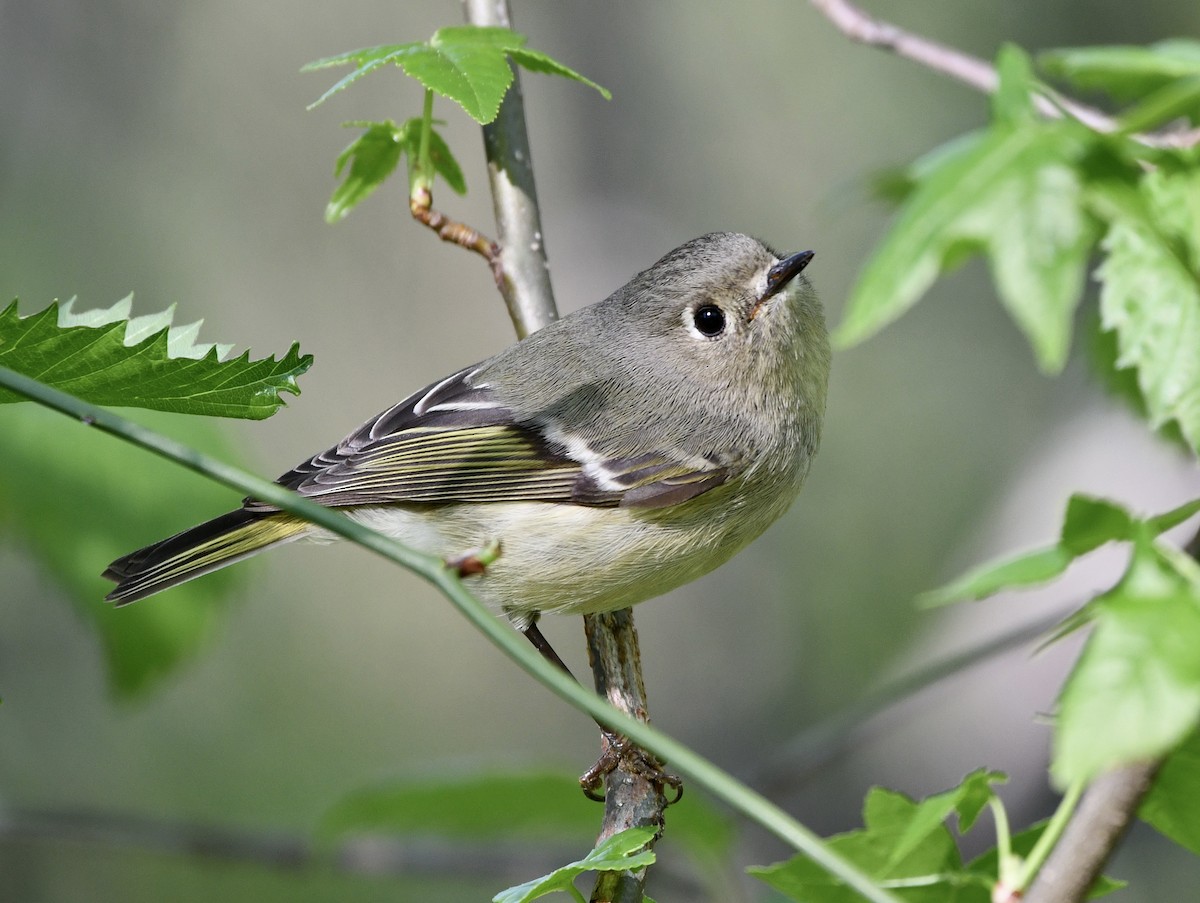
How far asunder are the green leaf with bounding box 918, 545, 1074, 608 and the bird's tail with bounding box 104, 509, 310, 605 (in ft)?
4.82

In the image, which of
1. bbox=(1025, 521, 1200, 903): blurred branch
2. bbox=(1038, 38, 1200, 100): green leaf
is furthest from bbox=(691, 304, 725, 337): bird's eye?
bbox=(1025, 521, 1200, 903): blurred branch

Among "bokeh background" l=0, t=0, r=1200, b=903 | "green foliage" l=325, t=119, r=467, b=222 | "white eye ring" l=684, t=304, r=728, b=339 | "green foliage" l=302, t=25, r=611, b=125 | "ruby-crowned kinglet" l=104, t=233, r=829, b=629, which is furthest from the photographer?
"bokeh background" l=0, t=0, r=1200, b=903

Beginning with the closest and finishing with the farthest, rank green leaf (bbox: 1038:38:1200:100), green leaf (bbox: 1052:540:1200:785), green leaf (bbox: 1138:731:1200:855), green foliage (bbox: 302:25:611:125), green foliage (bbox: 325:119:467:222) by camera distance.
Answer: green leaf (bbox: 1052:540:1200:785), green leaf (bbox: 1038:38:1200:100), green leaf (bbox: 1138:731:1200:855), green foliage (bbox: 302:25:611:125), green foliage (bbox: 325:119:467:222)

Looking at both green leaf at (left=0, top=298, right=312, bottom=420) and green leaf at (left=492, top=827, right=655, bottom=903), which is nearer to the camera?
green leaf at (left=492, top=827, right=655, bottom=903)

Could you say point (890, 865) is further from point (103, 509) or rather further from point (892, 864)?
point (103, 509)

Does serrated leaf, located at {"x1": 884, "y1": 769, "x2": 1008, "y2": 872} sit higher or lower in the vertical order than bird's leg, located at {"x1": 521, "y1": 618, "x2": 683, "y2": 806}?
higher

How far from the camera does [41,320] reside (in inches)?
42.9

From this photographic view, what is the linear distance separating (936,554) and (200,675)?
4.22m

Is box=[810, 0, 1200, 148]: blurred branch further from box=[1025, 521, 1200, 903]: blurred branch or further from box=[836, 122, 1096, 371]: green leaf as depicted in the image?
box=[1025, 521, 1200, 903]: blurred branch

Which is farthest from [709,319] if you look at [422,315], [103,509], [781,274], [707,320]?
[422,315]

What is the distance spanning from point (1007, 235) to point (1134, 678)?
248mm

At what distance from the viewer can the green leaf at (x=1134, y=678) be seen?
23.8 inches

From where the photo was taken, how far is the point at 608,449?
2.16 m

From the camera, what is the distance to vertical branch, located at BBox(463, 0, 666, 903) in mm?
1822
